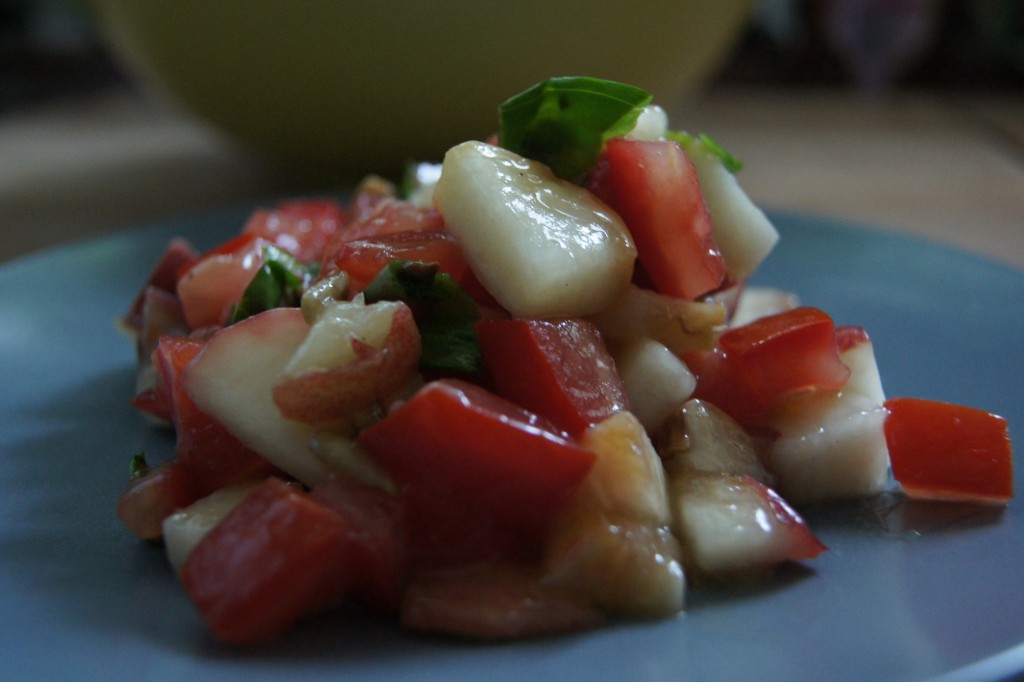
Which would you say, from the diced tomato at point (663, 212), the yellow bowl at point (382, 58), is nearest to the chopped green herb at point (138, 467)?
the diced tomato at point (663, 212)

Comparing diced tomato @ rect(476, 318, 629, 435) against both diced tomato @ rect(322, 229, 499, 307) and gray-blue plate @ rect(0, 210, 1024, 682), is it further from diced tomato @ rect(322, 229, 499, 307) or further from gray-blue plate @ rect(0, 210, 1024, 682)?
gray-blue plate @ rect(0, 210, 1024, 682)

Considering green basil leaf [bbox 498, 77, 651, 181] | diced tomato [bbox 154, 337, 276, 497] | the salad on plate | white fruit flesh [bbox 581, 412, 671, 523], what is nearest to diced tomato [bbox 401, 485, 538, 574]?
the salad on plate

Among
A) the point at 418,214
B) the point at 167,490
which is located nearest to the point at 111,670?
the point at 167,490

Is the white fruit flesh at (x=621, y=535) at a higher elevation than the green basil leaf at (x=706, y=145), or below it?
below

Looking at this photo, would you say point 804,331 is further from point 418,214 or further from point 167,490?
point 167,490

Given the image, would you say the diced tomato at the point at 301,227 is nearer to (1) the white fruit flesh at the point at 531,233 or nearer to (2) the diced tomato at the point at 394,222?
(2) the diced tomato at the point at 394,222

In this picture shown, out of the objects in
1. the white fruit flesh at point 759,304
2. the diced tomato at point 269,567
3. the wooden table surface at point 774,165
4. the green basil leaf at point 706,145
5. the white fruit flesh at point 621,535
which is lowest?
the wooden table surface at point 774,165
